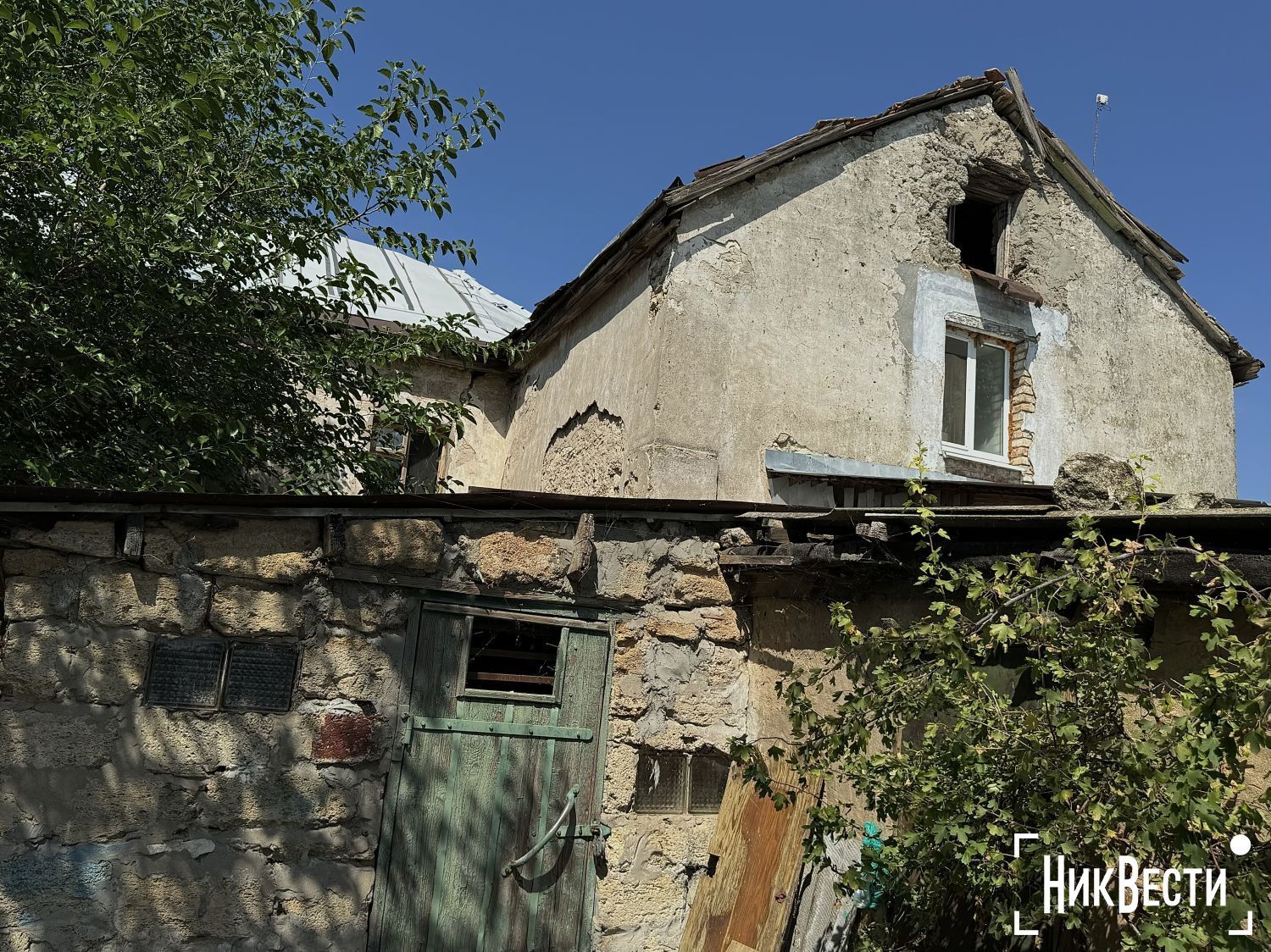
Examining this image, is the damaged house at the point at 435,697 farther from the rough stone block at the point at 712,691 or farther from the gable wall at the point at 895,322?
the gable wall at the point at 895,322

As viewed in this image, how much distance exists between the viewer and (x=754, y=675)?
16.9ft

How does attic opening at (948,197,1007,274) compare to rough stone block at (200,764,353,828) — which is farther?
attic opening at (948,197,1007,274)

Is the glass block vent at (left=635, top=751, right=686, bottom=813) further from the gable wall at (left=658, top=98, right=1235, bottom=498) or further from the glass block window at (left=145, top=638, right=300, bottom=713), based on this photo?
the gable wall at (left=658, top=98, right=1235, bottom=498)

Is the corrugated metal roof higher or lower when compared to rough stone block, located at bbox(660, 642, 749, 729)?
higher

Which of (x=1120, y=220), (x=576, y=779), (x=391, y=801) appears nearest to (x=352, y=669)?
(x=391, y=801)

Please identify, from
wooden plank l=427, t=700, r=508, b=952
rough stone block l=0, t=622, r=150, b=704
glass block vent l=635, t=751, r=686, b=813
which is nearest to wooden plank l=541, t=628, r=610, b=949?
glass block vent l=635, t=751, r=686, b=813

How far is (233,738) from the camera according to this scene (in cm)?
429

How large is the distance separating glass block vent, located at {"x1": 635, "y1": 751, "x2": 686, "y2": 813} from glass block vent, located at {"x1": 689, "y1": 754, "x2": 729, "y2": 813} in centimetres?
6

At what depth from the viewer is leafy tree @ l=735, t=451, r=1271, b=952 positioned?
8.52 feet

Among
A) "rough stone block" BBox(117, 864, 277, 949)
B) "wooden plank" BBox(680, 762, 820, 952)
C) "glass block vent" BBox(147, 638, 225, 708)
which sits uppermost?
"glass block vent" BBox(147, 638, 225, 708)

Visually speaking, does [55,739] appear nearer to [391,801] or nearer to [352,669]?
[352,669]

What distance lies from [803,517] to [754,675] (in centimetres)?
113

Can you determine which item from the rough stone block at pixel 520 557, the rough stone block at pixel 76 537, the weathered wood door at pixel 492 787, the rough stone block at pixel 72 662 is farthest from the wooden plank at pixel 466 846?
the rough stone block at pixel 76 537

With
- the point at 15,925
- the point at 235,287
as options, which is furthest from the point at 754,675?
the point at 235,287
